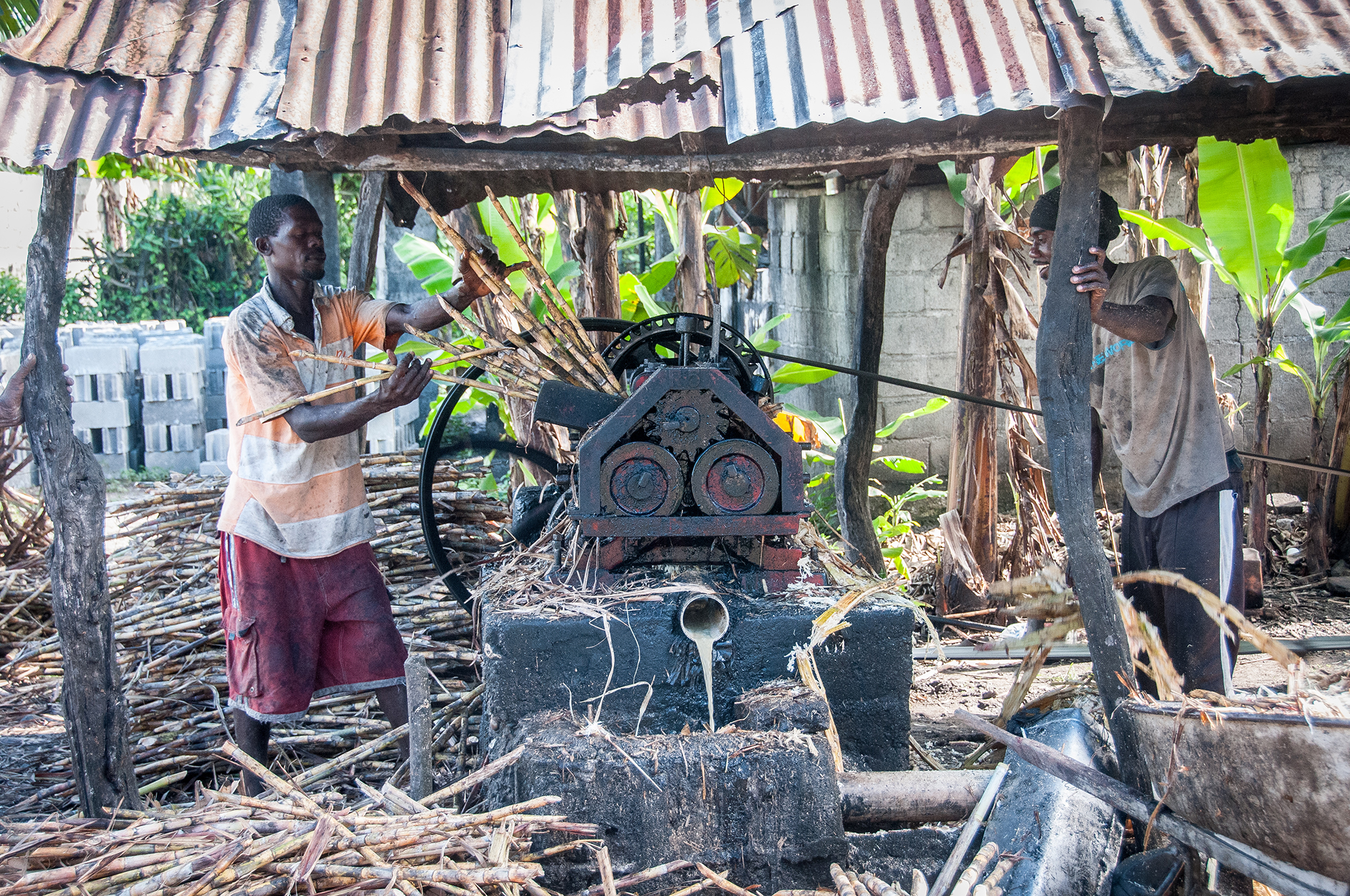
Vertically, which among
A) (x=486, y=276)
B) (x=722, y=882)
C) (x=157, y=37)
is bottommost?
(x=722, y=882)

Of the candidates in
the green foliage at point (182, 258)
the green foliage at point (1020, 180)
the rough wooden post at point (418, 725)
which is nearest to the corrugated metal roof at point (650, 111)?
the rough wooden post at point (418, 725)

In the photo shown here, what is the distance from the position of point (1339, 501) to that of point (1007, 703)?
4.27 meters

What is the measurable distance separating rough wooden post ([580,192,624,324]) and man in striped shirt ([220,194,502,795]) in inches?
78.8

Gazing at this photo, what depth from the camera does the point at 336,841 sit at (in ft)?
8.19

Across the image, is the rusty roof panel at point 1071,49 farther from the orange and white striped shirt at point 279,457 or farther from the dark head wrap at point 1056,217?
the orange and white striped shirt at point 279,457

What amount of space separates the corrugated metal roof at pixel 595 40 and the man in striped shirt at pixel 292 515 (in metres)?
0.83

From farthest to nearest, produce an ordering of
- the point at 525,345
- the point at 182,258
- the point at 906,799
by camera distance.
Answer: the point at 182,258, the point at 525,345, the point at 906,799

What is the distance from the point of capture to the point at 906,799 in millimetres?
2877

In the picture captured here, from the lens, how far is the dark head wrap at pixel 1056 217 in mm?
3736

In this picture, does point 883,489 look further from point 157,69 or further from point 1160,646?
point 157,69

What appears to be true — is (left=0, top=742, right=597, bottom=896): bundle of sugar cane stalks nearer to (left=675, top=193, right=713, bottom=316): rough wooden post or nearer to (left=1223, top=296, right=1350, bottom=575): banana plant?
(left=675, top=193, right=713, bottom=316): rough wooden post

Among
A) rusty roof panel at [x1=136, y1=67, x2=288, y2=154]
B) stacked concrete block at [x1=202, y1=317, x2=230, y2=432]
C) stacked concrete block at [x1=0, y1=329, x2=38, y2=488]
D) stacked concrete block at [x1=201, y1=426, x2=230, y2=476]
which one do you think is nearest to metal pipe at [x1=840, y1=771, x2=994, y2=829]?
rusty roof panel at [x1=136, y1=67, x2=288, y2=154]

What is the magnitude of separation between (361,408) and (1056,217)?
8.27ft

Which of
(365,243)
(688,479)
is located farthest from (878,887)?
(365,243)
